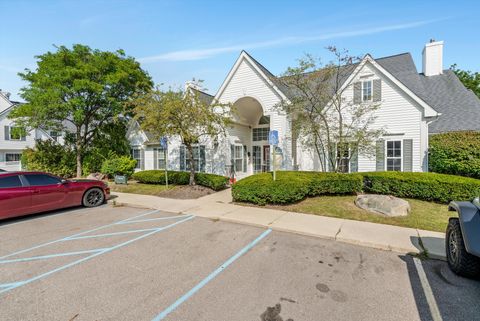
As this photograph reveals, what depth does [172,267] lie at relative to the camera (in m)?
4.14

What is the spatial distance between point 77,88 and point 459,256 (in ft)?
61.5

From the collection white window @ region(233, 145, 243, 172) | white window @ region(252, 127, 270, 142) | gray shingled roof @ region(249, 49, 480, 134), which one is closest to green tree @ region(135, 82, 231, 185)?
gray shingled roof @ region(249, 49, 480, 134)

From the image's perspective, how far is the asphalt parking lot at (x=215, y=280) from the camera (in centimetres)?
298

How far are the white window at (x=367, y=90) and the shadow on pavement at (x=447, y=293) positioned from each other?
10764 millimetres

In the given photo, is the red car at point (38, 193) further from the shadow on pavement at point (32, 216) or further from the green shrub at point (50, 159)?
the green shrub at point (50, 159)

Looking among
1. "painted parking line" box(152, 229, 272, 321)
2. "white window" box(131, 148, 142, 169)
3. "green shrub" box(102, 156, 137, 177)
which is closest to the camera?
"painted parking line" box(152, 229, 272, 321)

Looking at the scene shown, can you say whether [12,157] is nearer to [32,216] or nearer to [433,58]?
[32,216]

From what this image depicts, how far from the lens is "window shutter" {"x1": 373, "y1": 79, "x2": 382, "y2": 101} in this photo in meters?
12.5

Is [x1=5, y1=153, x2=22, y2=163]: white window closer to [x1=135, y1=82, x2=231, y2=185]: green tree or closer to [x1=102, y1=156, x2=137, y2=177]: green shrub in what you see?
[x1=102, y1=156, x2=137, y2=177]: green shrub

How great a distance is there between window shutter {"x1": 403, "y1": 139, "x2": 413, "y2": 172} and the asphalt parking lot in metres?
9.39

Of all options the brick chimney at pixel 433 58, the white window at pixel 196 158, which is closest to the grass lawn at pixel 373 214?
the white window at pixel 196 158

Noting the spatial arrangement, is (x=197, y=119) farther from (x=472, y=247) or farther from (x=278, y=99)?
(x=472, y=247)

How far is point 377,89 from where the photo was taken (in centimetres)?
1262

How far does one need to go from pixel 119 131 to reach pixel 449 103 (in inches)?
959
